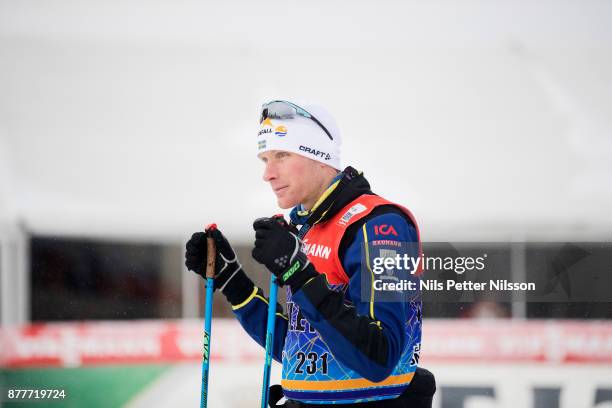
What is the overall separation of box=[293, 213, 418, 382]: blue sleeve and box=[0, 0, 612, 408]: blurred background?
1234mm

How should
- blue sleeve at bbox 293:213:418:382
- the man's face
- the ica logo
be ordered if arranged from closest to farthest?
1. blue sleeve at bbox 293:213:418:382
2. the ica logo
3. the man's face

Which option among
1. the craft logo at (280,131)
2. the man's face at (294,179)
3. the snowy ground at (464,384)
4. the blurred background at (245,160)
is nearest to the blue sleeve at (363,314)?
the man's face at (294,179)

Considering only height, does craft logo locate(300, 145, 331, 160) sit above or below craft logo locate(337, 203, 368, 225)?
above

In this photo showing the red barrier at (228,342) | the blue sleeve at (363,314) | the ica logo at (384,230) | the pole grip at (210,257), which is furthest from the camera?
the red barrier at (228,342)

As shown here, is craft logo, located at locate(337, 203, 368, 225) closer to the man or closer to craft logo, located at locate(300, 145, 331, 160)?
the man

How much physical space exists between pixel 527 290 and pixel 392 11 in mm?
1208

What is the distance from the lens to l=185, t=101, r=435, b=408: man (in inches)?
52.1

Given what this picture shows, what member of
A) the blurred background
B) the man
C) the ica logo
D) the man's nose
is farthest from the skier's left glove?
the blurred background

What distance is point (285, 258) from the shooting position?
1.34 m

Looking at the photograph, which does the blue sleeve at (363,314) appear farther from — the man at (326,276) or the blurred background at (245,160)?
the blurred background at (245,160)

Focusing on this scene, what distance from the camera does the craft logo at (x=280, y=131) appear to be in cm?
166

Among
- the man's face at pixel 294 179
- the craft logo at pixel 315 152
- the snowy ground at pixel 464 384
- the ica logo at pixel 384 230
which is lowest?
the snowy ground at pixel 464 384

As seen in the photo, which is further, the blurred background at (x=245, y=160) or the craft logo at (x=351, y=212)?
the blurred background at (x=245, y=160)

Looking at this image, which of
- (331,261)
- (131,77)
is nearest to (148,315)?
(131,77)
